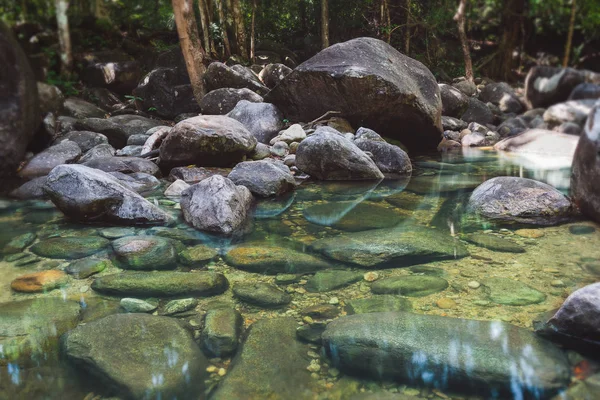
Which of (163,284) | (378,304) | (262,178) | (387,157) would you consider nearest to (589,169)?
(378,304)

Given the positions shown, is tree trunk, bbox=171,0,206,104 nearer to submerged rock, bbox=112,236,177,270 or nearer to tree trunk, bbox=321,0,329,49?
tree trunk, bbox=321,0,329,49

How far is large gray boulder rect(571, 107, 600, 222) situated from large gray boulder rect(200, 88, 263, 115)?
5939mm

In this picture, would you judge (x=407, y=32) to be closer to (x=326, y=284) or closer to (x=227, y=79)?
(x=227, y=79)

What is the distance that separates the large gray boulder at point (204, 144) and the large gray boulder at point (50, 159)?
4.56 ft

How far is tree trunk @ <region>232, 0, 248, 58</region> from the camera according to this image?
1239cm

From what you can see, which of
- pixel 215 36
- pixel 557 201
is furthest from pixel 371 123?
pixel 215 36

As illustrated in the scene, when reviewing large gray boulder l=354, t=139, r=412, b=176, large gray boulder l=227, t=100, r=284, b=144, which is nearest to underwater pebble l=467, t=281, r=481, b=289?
large gray boulder l=354, t=139, r=412, b=176

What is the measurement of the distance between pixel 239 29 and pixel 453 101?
6.47 meters

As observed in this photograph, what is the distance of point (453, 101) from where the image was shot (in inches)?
371

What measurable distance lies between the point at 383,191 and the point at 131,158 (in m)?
3.23

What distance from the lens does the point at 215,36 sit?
46.5ft

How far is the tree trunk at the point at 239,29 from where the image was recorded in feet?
40.7

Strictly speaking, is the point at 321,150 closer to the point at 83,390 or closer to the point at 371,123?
the point at 371,123

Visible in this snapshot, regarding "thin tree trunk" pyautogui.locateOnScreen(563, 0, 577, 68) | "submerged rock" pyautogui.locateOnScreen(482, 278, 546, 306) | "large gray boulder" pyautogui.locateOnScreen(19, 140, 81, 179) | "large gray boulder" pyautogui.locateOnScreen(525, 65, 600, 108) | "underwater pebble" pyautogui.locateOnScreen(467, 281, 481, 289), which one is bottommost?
"submerged rock" pyautogui.locateOnScreen(482, 278, 546, 306)
